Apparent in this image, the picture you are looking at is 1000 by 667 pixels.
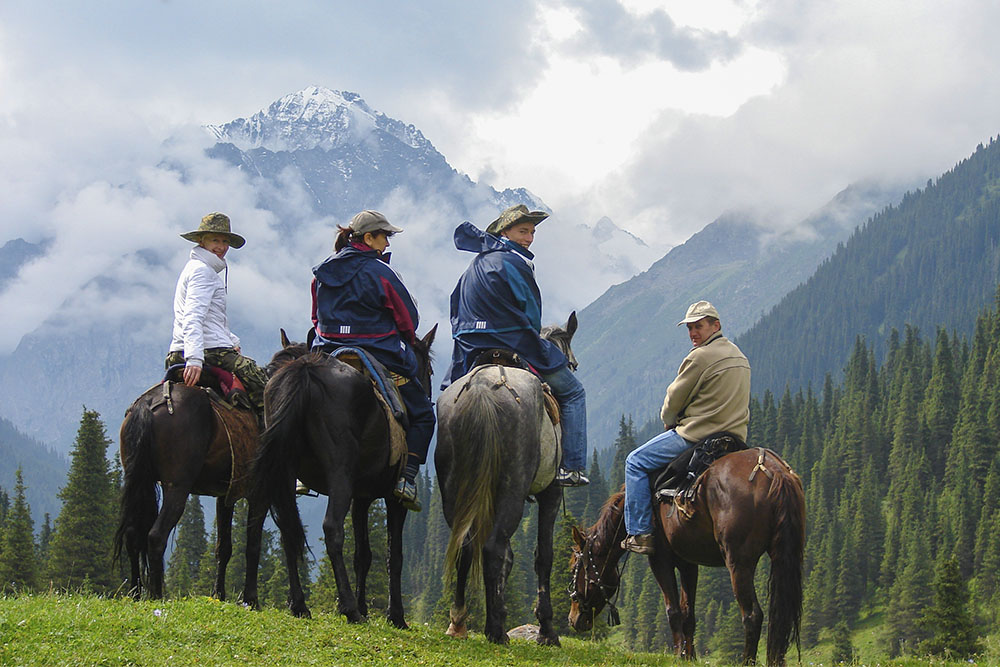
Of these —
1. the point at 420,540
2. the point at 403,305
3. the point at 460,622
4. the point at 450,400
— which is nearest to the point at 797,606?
Answer: the point at 460,622

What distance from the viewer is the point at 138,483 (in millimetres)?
13469

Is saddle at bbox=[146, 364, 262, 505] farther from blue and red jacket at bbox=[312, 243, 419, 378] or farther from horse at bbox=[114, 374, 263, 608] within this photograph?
blue and red jacket at bbox=[312, 243, 419, 378]

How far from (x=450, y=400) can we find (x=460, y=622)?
3082 mm

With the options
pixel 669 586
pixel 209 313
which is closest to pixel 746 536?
pixel 669 586

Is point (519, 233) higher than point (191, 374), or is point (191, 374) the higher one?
point (519, 233)

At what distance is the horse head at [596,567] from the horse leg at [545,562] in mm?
1599

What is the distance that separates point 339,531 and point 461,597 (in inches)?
101

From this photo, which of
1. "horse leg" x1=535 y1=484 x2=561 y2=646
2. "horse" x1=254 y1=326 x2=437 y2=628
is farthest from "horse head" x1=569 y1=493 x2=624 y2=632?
"horse" x1=254 y1=326 x2=437 y2=628

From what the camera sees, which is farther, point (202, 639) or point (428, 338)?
point (428, 338)

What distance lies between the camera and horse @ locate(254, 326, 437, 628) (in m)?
11.8

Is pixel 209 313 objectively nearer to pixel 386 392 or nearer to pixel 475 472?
pixel 386 392

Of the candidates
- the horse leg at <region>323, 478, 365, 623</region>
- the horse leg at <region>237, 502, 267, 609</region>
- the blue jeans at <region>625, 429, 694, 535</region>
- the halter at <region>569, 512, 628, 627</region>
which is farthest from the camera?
the halter at <region>569, 512, 628, 627</region>

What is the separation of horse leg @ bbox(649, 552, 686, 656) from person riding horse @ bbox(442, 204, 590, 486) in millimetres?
1627

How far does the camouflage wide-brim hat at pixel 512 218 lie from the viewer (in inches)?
620
